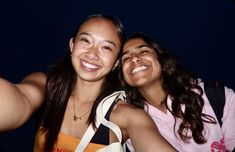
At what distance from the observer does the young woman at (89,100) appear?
3.93ft

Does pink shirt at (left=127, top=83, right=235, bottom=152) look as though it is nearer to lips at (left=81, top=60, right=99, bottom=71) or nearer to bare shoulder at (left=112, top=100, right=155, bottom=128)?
bare shoulder at (left=112, top=100, right=155, bottom=128)

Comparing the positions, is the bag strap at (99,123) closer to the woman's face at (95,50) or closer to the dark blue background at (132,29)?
the woman's face at (95,50)

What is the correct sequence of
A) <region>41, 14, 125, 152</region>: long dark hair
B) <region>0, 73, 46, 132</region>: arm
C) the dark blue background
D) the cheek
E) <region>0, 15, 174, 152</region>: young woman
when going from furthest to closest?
the dark blue background < the cheek < <region>41, 14, 125, 152</region>: long dark hair < <region>0, 15, 174, 152</region>: young woman < <region>0, 73, 46, 132</region>: arm

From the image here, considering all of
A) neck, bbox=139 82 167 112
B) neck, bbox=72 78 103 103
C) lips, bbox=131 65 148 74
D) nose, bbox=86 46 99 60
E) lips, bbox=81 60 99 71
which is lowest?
neck, bbox=139 82 167 112

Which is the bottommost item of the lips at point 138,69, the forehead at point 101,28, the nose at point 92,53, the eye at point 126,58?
the lips at point 138,69

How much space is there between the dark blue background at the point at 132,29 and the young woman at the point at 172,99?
0.97 ft

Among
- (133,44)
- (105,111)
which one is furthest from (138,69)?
(105,111)

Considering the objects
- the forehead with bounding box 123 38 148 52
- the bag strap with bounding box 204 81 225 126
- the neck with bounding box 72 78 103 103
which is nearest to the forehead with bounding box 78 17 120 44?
the forehead with bounding box 123 38 148 52

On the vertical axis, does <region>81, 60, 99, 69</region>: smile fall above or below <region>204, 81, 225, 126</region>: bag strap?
above

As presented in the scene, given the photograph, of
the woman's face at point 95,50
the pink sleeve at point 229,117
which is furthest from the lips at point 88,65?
the pink sleeve at point 229,117

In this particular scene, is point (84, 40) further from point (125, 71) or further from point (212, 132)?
point (212, 132)

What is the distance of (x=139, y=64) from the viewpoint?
1.57 meters

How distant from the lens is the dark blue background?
197 cm

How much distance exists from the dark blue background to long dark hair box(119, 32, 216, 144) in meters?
0.24
